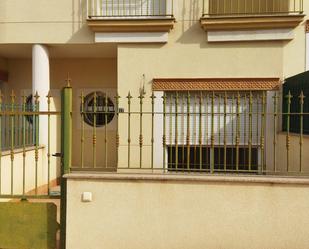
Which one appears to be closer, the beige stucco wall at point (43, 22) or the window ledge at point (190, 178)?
the window ledge at point (190, 178)

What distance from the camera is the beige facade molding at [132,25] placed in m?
7.89

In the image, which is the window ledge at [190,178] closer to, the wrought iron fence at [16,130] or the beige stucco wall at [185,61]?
the wrought iron fence at [16,130]

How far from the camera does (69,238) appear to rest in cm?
451

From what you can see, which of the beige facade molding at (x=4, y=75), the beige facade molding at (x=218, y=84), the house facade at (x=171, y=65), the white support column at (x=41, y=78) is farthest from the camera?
the beige facade molding at (x=4, y=75)

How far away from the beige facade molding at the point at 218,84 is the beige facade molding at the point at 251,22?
1296mm

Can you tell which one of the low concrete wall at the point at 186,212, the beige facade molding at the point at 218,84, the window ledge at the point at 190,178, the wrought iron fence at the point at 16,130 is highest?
the beige facade molding at the point at 218,84

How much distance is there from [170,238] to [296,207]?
1.78m

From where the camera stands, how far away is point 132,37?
811 centimetres

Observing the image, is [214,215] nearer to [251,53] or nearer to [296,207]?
[296,207]

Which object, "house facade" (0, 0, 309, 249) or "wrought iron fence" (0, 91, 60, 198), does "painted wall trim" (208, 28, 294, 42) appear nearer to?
"house facade" (0, 0, 309, 249)

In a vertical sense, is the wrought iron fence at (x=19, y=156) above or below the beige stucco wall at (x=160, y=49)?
below

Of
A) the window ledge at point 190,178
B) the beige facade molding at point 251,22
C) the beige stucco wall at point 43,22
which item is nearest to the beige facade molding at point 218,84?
the beige facade molding at point 251,22

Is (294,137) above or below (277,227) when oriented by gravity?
above

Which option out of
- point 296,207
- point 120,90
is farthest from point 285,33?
point 296,207
